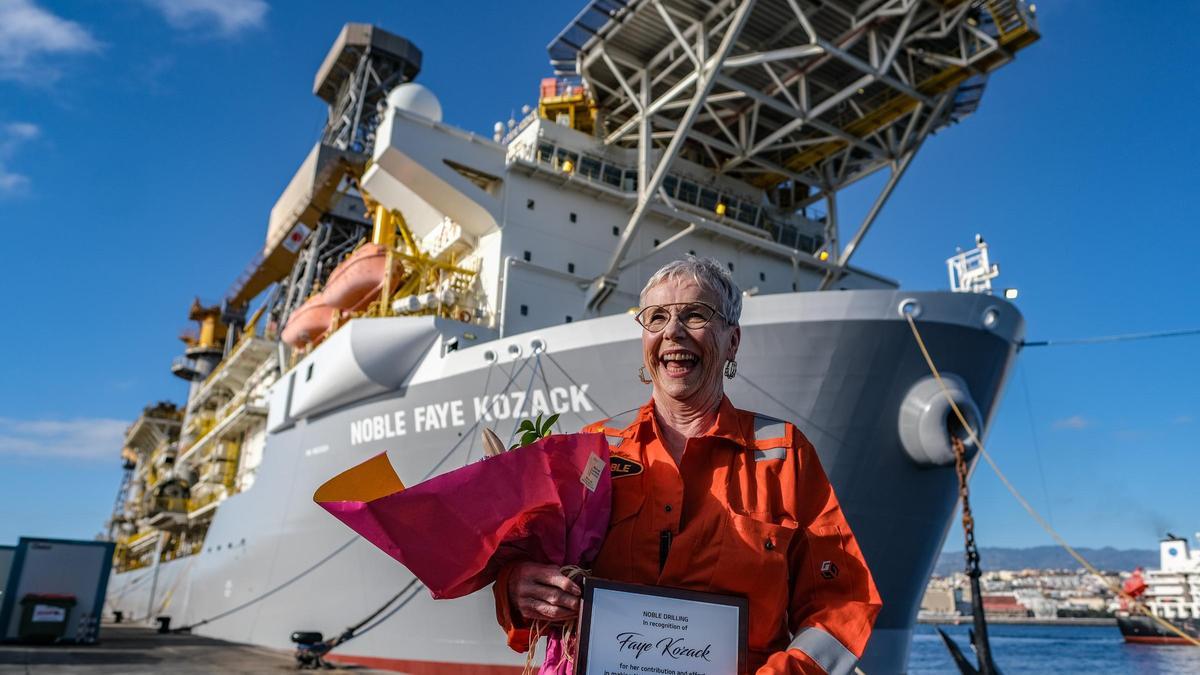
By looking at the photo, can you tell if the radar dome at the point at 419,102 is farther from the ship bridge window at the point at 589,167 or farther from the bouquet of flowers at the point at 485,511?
the bouquet of flowers at the point at 485,511

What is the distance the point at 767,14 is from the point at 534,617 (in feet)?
44.3

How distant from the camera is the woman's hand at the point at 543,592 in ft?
5.91

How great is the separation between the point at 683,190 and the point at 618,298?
3430 mm

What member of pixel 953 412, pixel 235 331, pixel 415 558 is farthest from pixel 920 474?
pixel 235 331

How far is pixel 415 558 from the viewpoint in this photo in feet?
5.74

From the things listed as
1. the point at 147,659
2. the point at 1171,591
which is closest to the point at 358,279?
the point at 147,659

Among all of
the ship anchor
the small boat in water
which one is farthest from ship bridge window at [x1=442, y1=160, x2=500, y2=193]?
the small boat in water

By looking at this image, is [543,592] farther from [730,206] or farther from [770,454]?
[730,206]

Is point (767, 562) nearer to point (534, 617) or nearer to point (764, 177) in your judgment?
point (534, 617)

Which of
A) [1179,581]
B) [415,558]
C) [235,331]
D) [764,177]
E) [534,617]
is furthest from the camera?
[1179,581]

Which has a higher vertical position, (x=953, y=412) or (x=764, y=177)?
(x=764, y=177)

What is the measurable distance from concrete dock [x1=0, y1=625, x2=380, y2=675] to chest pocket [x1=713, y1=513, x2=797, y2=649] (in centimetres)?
991

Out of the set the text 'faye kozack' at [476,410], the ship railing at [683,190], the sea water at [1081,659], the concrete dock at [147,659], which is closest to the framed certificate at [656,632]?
the text 'faye kozack' at [476,410]

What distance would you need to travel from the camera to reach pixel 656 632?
5.72ft
